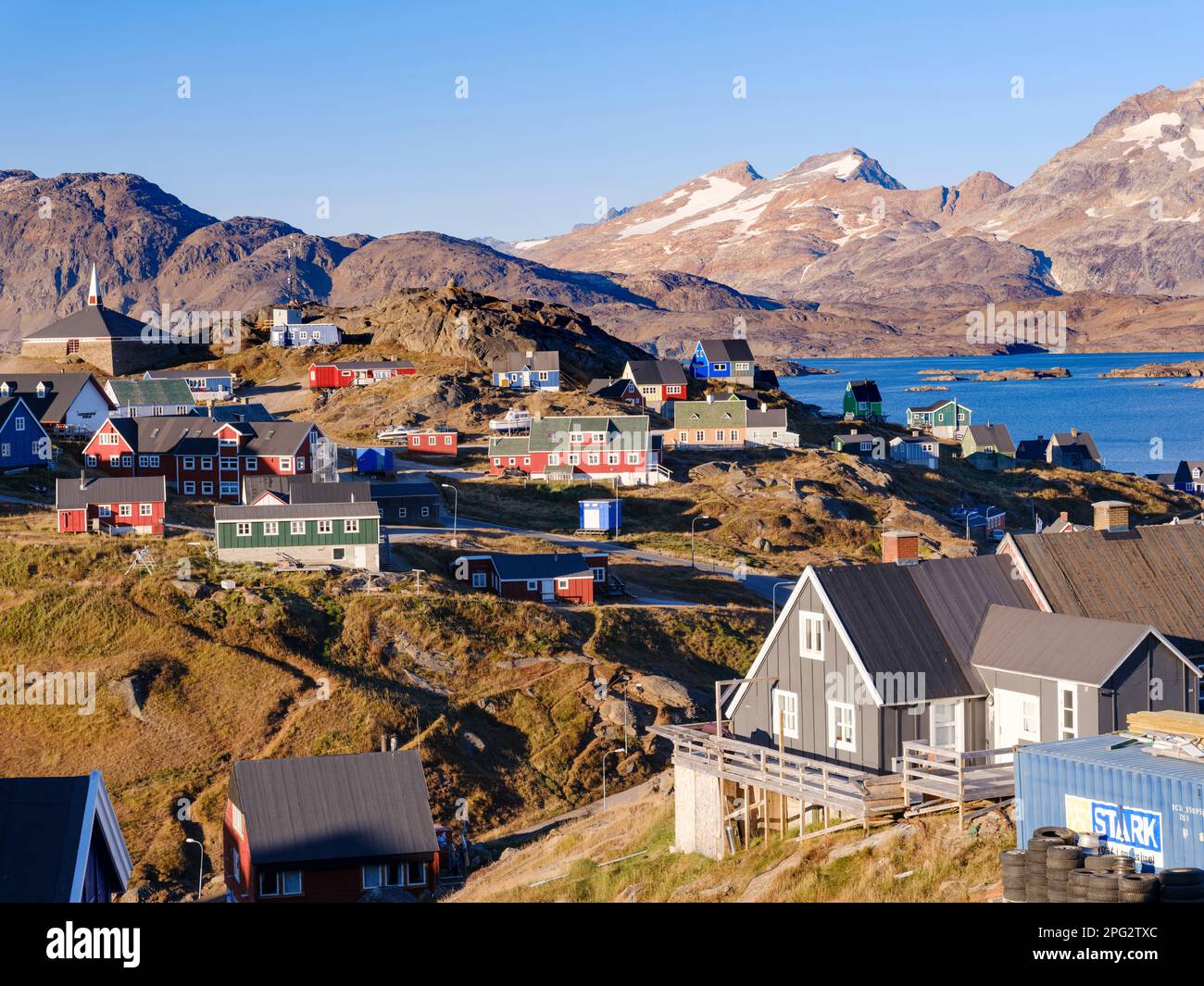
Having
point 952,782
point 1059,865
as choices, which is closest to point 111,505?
point 952,782

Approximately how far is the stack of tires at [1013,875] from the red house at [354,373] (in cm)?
11593

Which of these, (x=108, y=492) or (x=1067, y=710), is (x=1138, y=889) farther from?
(x=108, y=492)

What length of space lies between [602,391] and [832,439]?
20.8 m

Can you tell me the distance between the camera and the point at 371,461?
92.9 meters

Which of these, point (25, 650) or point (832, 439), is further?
point (832, 439)

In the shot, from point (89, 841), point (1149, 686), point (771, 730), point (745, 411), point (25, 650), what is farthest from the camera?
point (745, 411)

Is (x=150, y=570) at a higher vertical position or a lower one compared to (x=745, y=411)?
lower

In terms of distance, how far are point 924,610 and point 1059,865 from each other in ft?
33.8

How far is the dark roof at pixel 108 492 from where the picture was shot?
6738cm

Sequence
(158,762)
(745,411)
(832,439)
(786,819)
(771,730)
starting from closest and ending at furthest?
(786,819)
(771,730)
(158,762)
(745,411)
(832,439)

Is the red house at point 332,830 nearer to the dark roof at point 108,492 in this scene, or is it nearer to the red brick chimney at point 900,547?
the red brick chimney at point 900,547

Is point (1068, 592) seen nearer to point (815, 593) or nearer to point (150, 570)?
point (815, 593)

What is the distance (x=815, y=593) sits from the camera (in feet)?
83.1
